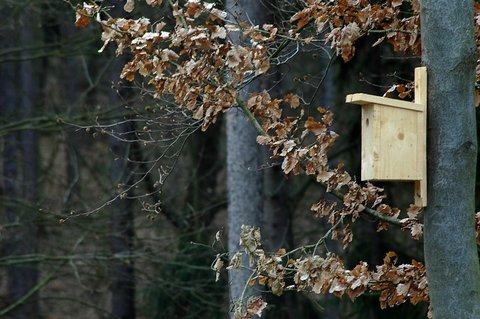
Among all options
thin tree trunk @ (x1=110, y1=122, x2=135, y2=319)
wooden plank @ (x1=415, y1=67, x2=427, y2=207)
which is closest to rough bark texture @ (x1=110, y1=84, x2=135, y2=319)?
thin tree trunk @ (x1=110, y1=122, x2=135, y2=319)

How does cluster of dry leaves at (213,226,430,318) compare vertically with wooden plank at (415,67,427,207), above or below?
below

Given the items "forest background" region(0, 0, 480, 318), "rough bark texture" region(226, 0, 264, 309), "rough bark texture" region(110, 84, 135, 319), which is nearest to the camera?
"rough bark texture" region(226, 0, 264, 309)

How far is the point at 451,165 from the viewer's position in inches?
185

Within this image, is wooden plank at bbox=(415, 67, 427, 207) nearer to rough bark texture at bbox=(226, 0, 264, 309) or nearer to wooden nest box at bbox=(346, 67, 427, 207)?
wooden nest box at bbox=(346, 67, 427, 207)

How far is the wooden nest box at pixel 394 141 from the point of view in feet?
15.1

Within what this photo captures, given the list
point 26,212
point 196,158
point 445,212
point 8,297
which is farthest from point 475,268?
point 196,158

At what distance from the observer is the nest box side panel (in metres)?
4.61

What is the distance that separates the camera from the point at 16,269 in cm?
1343

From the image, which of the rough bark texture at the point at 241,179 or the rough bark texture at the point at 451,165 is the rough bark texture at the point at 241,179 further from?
the rough bark texture at the point at 451,165

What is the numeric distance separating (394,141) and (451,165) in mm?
304

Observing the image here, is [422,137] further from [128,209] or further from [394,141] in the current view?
[128,209]

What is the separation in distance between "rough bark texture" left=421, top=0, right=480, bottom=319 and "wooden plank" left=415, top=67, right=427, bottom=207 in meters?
0.04

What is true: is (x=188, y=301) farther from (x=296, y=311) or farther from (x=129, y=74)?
(x=129, y=74)

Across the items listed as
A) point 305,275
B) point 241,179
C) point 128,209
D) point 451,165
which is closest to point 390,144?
point 451,165
